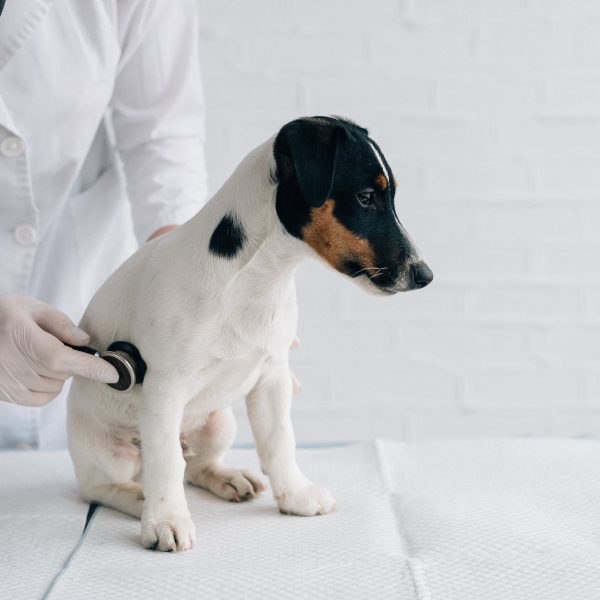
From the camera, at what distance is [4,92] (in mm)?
1271

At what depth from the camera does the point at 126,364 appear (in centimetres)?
100

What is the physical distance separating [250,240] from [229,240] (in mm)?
23

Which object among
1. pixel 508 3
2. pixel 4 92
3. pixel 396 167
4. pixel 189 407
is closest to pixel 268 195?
pixel 189 407

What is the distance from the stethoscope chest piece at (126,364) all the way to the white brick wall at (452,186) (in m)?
1.22

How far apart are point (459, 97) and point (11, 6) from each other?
1.27m

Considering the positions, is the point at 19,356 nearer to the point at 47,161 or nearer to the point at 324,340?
the point at 47,161

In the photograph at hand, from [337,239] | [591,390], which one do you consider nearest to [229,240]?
[337,239]

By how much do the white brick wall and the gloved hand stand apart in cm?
115

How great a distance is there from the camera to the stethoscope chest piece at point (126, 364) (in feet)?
3.28

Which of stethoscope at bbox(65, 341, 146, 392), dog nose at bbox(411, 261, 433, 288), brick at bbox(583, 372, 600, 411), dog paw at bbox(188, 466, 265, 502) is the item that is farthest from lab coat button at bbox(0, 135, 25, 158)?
brick at bbox(583, 372, 600, 411)

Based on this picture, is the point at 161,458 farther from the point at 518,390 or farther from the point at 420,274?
the point at 518,390

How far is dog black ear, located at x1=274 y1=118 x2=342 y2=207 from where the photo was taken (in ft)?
3.01

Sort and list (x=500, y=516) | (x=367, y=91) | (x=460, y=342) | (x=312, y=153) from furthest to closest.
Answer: (x=460, y=342) → (x=367, y=91) → (x=500, y=516) → (x=312, y=153)

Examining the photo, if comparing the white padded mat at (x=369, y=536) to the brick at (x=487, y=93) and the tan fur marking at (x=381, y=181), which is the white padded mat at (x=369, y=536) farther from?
the brick at (x=487, y=93)
